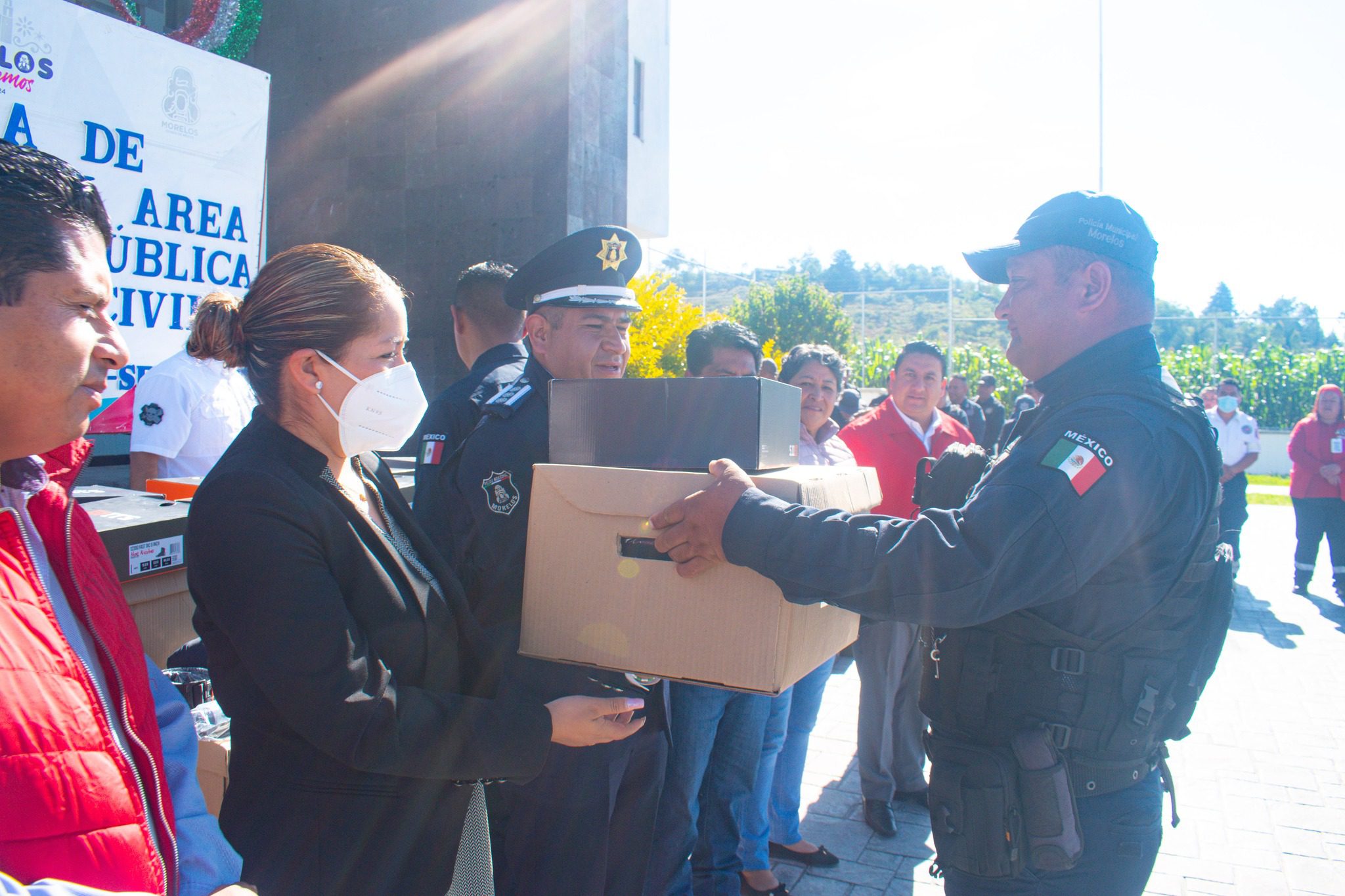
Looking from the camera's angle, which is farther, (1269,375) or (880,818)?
(1269,375)

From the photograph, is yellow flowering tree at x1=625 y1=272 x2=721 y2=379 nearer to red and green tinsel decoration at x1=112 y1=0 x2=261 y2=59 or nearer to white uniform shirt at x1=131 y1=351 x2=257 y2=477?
red and green tinsel decoration at x1=112 y1=0 x2=261 y2=59

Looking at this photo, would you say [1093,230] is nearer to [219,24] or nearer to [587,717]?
[587,717]

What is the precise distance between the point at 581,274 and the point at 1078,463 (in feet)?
5.10

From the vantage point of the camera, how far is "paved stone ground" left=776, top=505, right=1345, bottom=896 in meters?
3.27

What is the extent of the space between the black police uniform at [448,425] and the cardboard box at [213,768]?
73cm

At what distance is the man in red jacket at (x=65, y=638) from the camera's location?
2.91 feet

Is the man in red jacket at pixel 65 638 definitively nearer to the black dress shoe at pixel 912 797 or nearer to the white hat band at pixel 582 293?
the white hat band at pixel 582 293

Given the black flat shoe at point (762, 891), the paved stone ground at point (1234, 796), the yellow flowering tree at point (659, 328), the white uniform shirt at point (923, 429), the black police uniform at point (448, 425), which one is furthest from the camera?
the yellow flowering tree at point (659, 328)

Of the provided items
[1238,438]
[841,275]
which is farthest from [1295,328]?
[1238,438]

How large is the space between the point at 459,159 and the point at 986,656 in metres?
6.56

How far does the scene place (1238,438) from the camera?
376 inches

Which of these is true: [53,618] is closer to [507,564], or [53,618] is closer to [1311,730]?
→ [507,564]

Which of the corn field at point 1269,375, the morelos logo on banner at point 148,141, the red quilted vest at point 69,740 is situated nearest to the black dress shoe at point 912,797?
the red quilted vest at point 69,740

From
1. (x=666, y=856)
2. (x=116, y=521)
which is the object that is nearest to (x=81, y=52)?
(x=116, y=521)
